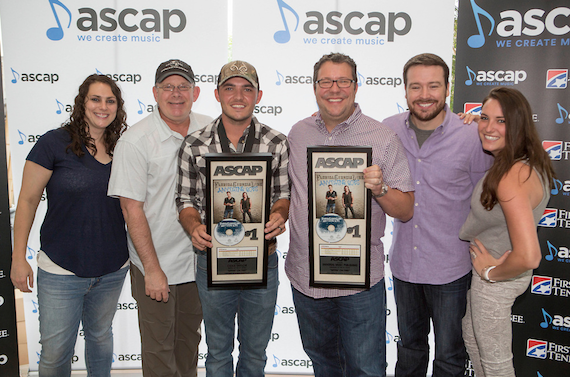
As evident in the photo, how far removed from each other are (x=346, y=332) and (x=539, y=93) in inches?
98.7

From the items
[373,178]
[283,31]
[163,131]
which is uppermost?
[283,31]

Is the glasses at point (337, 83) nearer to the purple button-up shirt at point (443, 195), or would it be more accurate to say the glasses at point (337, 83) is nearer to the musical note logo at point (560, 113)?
the purple button-up shirt at point (443, 195)

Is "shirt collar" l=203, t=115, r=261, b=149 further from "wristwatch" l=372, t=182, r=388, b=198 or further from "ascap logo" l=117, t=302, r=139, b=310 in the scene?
"ascap logo" l=117, t=302, r=139, b=310

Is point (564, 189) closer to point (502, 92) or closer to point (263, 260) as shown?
point (502, 92)

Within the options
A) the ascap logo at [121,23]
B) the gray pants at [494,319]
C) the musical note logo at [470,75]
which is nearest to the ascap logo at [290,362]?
the gray pants at [494,319]

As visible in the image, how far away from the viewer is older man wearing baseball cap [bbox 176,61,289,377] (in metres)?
2.05

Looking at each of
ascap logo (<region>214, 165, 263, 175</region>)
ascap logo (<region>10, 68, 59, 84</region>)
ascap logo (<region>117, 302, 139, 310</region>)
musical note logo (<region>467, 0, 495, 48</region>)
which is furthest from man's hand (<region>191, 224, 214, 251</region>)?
musical note logo (<region>467, 0, 495, 48</region>)

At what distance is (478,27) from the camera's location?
10.1 feet

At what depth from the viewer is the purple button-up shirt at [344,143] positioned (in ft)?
6.73

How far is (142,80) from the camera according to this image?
3287 mm

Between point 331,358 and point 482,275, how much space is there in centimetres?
98

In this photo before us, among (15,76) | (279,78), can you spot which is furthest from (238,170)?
(15,76)

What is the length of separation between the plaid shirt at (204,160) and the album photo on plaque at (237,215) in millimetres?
173

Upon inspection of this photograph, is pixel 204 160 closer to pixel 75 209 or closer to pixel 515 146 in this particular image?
pixel 75 209
